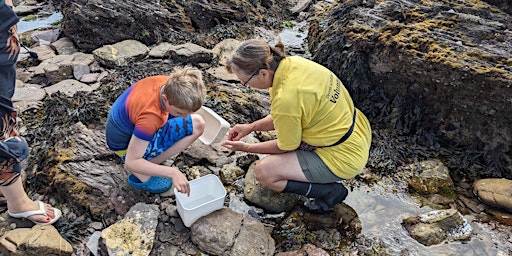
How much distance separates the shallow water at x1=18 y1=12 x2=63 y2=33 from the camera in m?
6.88

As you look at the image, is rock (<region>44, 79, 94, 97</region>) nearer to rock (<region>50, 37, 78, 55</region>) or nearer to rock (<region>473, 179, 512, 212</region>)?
rock (<region>50, 37, 78, 55</region>)

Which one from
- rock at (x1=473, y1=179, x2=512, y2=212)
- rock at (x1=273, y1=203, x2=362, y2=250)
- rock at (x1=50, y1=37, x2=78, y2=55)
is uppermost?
rock at (x1=473, y1=179, x2=512, y2=212)

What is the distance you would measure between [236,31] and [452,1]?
326 centimetres

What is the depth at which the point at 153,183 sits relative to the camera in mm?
3279

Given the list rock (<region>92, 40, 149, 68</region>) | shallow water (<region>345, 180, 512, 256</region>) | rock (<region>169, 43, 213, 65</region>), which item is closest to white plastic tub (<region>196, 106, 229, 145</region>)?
shallow water (<region>345, 180, 512, 256</region>)

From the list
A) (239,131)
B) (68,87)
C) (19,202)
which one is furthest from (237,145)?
(68,87)

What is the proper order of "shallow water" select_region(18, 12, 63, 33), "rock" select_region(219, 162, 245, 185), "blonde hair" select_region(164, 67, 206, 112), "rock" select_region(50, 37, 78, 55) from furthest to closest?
1. "shallow water" select_region(18, 12, 63, 33)
2. "rock" select_region(50, 37, 78, 55)
3. "rock" select_region(219, 162, 245, 185)
4. "blonde hair" select_region(164, 67, 206, 112)

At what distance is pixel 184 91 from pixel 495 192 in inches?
116

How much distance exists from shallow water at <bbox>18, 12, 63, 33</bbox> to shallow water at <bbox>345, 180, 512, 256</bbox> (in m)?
6.22

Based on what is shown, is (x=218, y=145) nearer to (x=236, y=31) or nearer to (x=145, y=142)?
(x=145, y=142)

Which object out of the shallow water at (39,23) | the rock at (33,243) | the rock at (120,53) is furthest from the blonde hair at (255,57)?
the shallow water at (39,23)

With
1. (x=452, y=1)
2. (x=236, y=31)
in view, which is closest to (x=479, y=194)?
(x=452, y=1)

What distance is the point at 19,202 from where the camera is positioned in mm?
2912

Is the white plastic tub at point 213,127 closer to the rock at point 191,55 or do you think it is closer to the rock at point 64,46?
the rock at point 191,55
